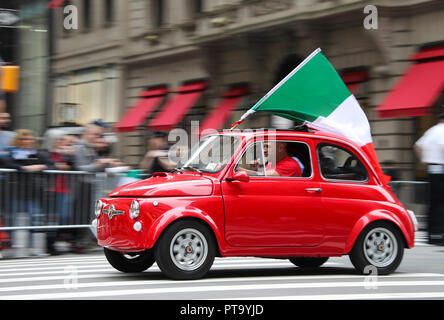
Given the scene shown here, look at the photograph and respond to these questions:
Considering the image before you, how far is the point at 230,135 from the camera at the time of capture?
388 inches

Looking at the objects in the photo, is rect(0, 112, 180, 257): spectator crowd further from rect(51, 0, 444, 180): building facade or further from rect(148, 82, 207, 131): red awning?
rect(148, 82, 207, 131): red awning

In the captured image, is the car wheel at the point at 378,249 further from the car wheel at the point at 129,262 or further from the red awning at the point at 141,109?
the red awning at the point at 141,109

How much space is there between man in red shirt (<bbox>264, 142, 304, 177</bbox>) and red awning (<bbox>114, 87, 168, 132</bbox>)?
21.9m

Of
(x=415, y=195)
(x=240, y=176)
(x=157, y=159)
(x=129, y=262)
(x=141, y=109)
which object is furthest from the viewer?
(x=141, y=109)

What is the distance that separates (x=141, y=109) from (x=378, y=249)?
2311 cm

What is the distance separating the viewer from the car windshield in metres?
9.60

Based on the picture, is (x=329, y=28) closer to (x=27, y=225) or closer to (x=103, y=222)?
(x=27, y=225)

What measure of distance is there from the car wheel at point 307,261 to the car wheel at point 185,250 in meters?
1.97

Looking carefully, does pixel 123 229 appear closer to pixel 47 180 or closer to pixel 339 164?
pixel 339 164

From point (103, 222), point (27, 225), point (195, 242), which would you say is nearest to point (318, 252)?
point (195, 242)

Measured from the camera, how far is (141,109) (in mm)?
32344

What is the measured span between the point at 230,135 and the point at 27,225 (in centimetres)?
494

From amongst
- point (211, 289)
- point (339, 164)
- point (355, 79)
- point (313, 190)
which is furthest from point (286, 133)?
point (355, 79)

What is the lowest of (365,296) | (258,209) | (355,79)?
(365,296)
